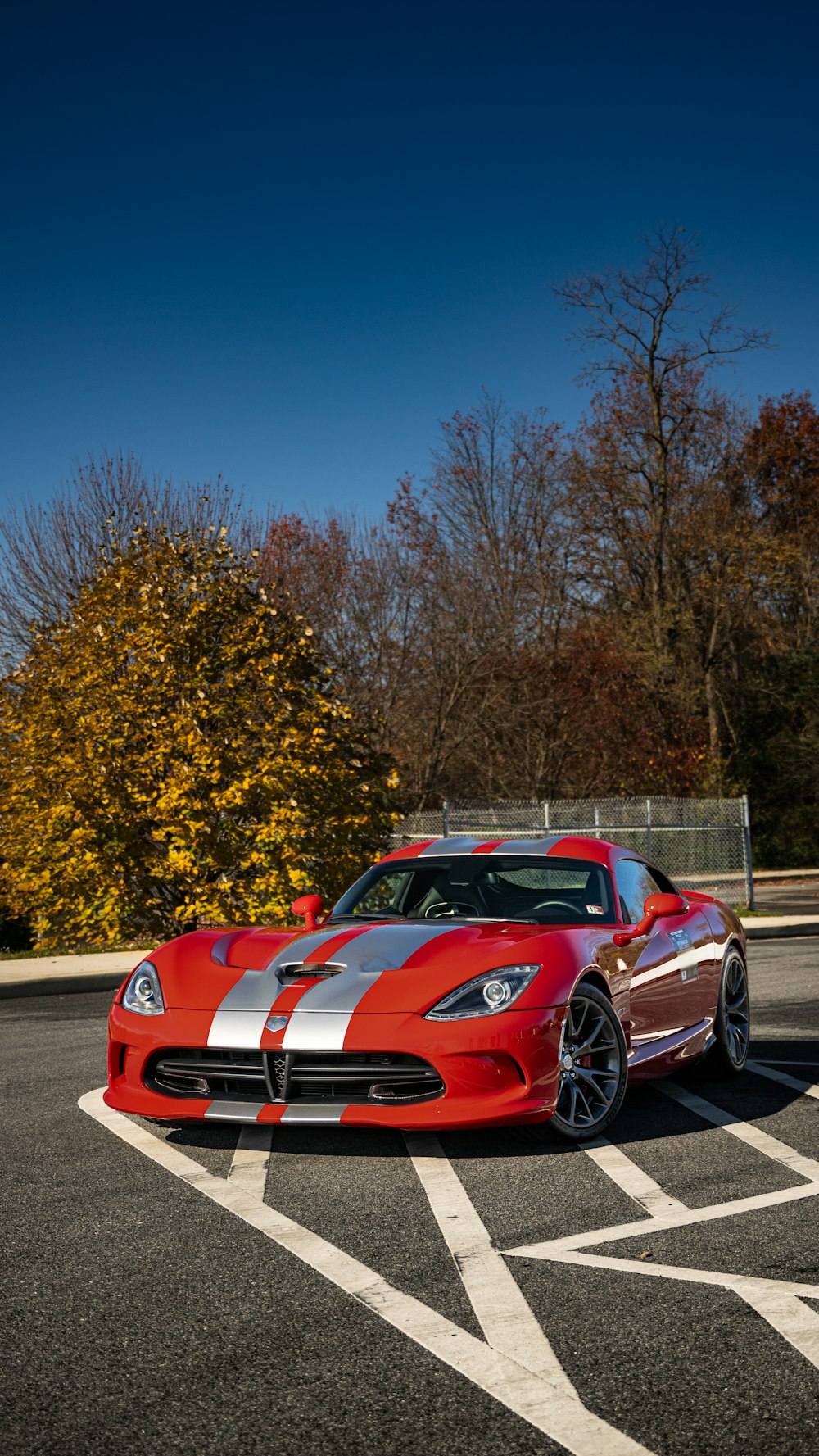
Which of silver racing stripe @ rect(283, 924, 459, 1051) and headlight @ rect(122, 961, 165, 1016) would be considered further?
headlight @ rect(122, 961, 165, 1016)

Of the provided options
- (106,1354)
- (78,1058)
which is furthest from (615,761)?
(106,1354)

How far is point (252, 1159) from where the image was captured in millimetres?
5773

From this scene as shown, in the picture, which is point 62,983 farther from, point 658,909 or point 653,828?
point 653,828

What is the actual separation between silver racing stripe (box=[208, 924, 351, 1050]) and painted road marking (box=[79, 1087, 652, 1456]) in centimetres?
52

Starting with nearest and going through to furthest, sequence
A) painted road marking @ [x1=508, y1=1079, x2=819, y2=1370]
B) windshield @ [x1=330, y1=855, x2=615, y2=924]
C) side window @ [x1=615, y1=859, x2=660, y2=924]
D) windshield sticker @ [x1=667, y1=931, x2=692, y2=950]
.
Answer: painted road marking @ [x1=508, y1=1079, x2=819, y2=1370]
windshield @ [x1=330, y1=855, x2=615, y2=924]
side window @ [x1=615, y1=859, x2=660, y2=924]
windshield sticker @ [x1=667, y1=931, x2=692, y2=950]

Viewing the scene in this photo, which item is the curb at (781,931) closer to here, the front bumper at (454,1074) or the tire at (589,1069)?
the tire at (589,1069)

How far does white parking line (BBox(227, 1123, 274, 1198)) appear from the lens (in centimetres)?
536

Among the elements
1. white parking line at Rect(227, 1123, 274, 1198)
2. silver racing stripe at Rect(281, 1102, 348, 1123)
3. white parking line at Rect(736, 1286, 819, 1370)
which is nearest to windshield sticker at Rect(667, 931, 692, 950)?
white parking line at Rect(227, 1123, 274, 1198)

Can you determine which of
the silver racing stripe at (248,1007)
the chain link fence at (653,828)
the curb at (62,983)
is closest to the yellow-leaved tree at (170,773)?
the curb at (62,983)

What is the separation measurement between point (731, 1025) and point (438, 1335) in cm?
444

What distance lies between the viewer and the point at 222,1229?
4.70m

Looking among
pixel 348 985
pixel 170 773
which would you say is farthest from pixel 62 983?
pixel 348 985

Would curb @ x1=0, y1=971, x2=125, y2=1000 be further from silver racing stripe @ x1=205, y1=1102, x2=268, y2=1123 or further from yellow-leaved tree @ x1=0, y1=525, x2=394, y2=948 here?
silver racing stripe @ x1=205, y1=1102, x2=268, y2=1123

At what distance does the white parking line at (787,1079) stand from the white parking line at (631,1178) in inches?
64.4
